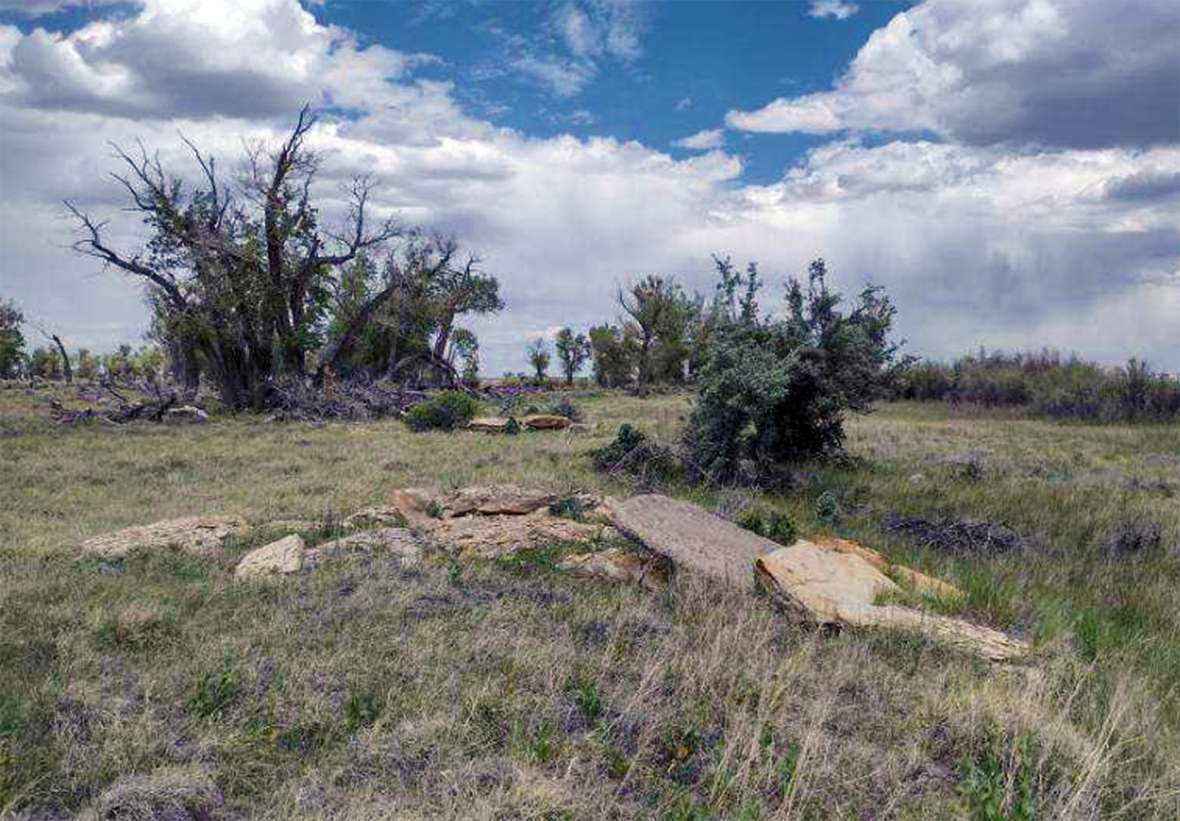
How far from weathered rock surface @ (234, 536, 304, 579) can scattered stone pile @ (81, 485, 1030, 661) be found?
0.01 meters

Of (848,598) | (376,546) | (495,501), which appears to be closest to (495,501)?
(495,501)

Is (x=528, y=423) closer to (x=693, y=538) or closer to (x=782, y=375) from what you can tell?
(x=782, y=375)

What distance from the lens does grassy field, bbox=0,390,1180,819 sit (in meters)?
4.09

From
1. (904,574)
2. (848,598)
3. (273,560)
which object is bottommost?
(904,574)

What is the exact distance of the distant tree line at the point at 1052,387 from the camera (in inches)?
1172

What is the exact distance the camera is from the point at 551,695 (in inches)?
199

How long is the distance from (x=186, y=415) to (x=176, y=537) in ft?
63.5

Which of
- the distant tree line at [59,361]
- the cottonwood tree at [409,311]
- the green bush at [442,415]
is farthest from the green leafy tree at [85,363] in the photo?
the green bush at [442,415]

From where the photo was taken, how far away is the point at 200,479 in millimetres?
14109

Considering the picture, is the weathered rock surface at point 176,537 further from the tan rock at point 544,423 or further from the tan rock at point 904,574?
the tan rock at point 544,423

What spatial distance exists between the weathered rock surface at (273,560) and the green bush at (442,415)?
14.7 m

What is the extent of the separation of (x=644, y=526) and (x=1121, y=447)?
17648mm

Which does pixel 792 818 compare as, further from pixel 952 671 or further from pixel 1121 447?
pixel 1121 447

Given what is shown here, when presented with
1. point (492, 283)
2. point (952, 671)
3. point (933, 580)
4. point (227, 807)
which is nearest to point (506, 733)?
point (227, 807)
